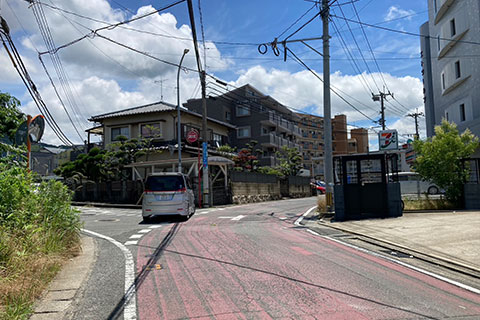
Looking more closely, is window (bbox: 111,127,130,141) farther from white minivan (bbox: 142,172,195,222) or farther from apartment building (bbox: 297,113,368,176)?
apartment building (bbox: 297,113,368,176)

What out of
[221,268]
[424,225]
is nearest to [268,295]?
[221,268]

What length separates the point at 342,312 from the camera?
430 centimetres

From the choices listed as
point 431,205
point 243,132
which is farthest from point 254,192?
point 243,132

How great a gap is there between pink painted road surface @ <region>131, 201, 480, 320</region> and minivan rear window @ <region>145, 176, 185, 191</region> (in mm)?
5592

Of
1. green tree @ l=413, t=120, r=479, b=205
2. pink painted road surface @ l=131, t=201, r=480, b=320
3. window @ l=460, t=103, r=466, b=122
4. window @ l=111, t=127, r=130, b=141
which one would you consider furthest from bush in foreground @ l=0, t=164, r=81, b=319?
window @ l=460, t=103, r=466, b=122

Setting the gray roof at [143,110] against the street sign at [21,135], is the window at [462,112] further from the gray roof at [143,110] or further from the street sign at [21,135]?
the street sign at [21,135]

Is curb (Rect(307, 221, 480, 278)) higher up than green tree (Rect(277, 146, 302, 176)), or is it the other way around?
green tree (Rect(277, 146, 302, 176))

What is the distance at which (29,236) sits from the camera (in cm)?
606

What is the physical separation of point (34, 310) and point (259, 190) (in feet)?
83.6

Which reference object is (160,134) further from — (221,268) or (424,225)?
(221,268)

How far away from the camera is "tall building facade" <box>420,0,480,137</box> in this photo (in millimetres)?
23531

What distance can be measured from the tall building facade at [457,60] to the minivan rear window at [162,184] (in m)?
18.8

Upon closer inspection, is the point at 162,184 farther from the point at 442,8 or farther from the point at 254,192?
the point at 442,8

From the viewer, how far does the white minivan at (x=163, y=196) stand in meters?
14.1
